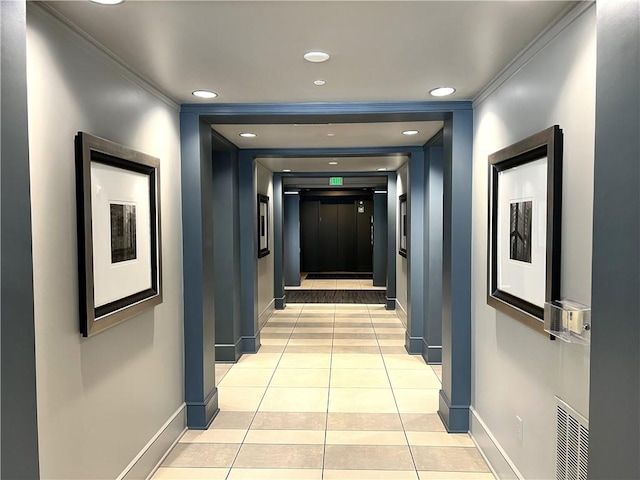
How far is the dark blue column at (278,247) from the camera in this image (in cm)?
856

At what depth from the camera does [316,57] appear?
2424mm

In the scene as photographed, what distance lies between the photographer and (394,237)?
335 inches

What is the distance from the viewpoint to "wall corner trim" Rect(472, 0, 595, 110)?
190cm

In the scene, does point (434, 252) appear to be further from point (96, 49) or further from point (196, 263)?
point (96, 49)

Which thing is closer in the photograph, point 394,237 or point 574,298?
point 574,298

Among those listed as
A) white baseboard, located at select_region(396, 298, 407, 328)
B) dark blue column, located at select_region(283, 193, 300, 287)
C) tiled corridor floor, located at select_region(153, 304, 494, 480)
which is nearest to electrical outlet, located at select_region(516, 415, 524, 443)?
tiled corridor floor, located at select_region(153, 304, 494, 480)

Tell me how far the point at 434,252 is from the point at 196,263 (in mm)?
2801

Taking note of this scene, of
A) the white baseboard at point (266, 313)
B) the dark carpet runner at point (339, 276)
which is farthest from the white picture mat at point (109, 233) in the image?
the dark carpet runner at point (339, 276)

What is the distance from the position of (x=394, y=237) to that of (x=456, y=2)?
6.75 meters

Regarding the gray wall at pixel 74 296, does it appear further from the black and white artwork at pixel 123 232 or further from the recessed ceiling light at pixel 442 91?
the recessed ceiling light at pixel 442 91

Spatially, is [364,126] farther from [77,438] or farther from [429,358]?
[77,438]

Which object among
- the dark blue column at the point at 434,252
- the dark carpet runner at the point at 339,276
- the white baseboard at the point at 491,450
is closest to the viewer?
the white baseboard at the point at 491,450

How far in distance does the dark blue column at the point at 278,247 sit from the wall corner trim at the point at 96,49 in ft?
17.6

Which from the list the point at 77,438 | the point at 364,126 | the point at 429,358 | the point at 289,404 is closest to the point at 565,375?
the point at 77,438
